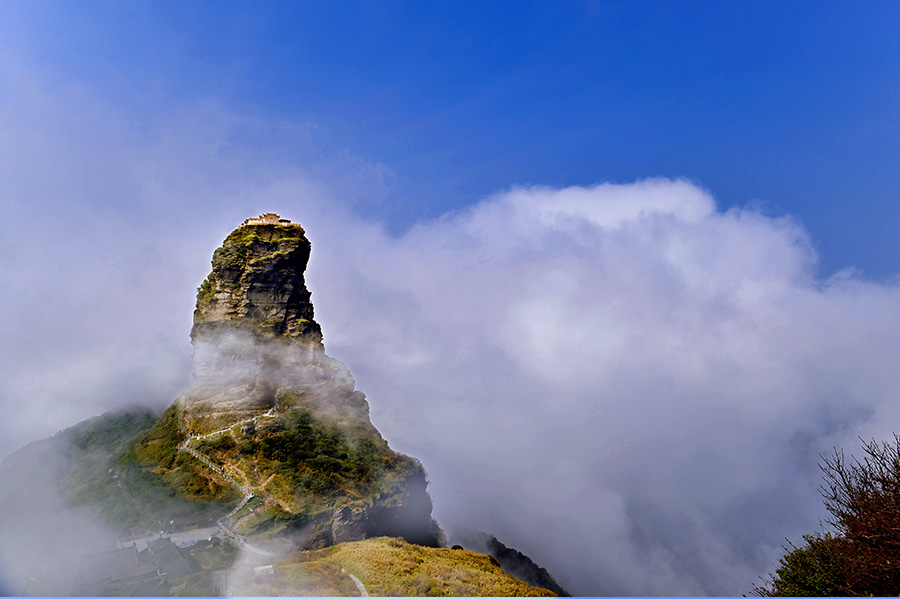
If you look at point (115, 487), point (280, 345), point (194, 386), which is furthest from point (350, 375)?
point (115, 487)

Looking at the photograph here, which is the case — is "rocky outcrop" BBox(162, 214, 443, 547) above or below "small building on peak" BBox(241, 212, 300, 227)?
below

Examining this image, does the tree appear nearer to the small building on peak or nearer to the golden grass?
the golden grass

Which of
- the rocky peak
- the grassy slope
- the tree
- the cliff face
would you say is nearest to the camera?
Answer: the tree

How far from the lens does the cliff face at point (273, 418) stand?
111 ft

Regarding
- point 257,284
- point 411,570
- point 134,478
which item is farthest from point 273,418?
point 411,570

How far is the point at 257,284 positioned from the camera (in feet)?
129

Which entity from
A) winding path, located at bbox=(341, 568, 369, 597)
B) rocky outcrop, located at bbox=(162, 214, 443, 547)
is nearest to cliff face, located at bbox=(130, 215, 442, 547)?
rocky outcrop, located at bbox=(162, 214, 443, 547)

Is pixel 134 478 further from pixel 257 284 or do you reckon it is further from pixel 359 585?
pixel 359 585

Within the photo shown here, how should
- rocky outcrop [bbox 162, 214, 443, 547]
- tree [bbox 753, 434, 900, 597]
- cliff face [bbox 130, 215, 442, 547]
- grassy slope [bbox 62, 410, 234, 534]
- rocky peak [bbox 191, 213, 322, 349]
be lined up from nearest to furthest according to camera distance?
tree [bbox 753, 434, 900, 597]
grassy slope [bbox 62, 410, 234, 534]
cliff face [bbox 130, 215, 442, 547]
rocky outcrop [bbox 162, 214, 443, 547]
rocky peak [bbox 191, 213, 322, 349]

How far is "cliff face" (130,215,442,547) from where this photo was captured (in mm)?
A: 33906

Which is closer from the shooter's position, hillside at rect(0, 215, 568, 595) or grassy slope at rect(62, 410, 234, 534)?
hillside at rect(0, 215, 568, 595)

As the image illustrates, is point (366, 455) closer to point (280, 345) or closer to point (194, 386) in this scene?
point (280, 345)

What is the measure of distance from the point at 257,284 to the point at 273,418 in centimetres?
1121

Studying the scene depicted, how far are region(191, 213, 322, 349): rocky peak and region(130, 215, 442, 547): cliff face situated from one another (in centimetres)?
9
